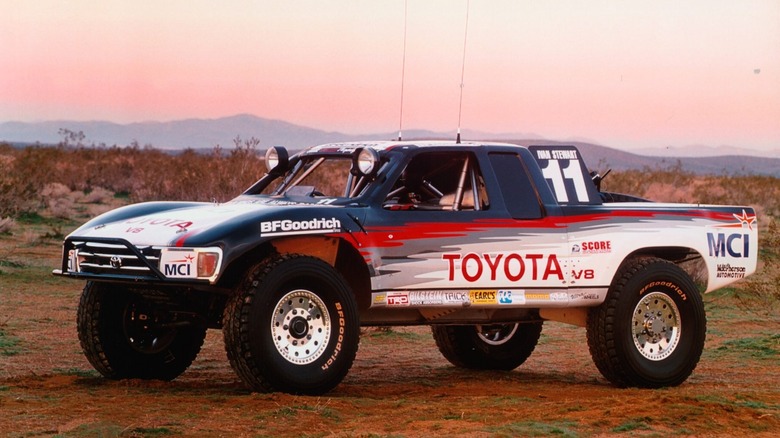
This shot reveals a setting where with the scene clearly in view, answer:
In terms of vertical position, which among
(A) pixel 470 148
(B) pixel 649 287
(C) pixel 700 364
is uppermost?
(A) pixel 470 148

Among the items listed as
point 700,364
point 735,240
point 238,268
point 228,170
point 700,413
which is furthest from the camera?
point 228,170

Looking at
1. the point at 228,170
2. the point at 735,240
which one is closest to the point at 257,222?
the point at 735,240

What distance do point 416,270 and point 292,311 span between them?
1114mm

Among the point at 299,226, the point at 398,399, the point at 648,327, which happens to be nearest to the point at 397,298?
the point at 398,399

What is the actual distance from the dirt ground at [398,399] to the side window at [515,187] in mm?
1509

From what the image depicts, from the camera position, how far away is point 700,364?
539 inches

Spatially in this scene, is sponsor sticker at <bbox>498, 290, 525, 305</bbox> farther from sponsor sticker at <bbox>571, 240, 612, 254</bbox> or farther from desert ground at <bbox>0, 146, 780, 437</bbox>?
desert ground at <bbox>0, 146, 780, 437</bbox>

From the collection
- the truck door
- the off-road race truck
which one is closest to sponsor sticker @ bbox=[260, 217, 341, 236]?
the off-road race truck

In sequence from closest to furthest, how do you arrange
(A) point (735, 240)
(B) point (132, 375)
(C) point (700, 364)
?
1. (B) point (132, 375)
2. (A) point (735, 240)
3. (C) point (700, 364)

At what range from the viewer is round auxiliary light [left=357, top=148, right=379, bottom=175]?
34.7 ft

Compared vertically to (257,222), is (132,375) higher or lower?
lower

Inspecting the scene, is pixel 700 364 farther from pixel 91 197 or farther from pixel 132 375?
pixel 91 197

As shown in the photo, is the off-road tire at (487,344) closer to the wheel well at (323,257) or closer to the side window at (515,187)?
the side window at (515,187)

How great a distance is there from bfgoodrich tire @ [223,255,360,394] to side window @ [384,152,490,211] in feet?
3.95
